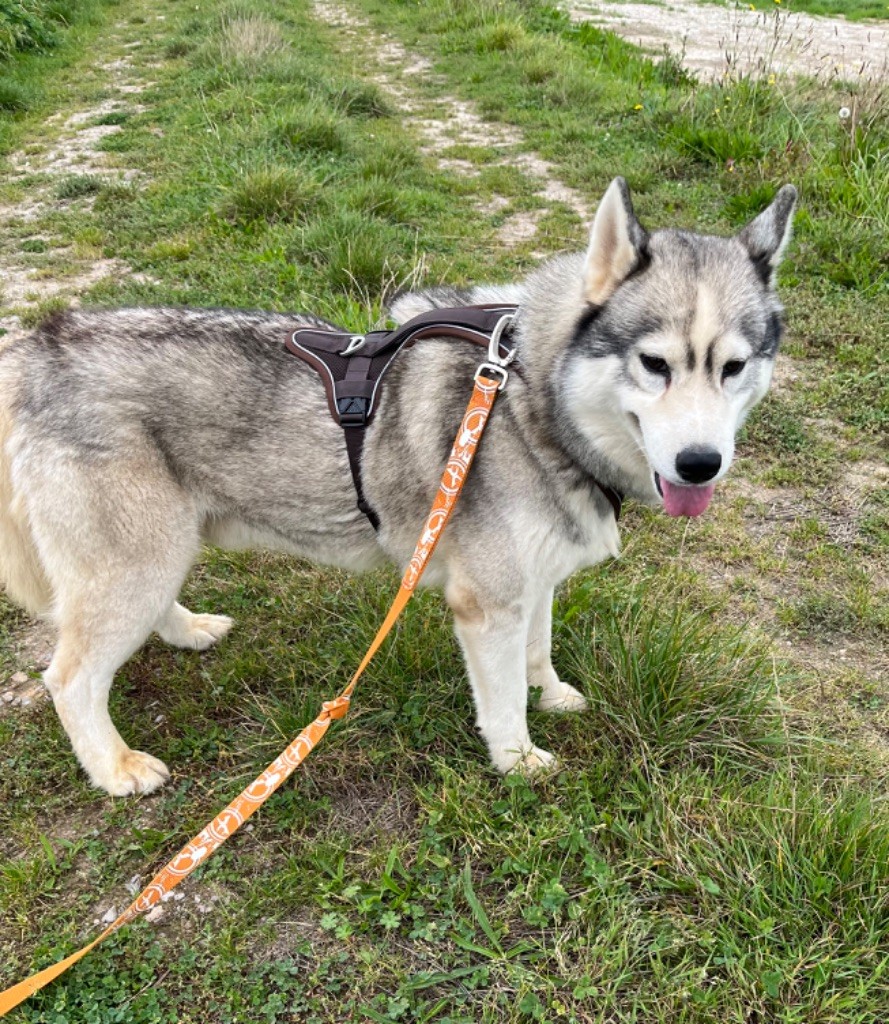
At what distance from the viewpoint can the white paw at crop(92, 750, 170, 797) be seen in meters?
2.60

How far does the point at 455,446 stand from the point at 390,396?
0.39 m

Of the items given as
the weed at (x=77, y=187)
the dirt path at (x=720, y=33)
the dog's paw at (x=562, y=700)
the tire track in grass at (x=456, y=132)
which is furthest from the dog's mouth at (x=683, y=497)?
the dirt path at (x=720, y=33)

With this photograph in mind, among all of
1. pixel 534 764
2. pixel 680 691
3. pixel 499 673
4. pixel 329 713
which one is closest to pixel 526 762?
pixel 534 764

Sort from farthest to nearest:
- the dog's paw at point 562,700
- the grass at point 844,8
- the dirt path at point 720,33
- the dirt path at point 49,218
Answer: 1. the grass at point 844,8
2. the dirt path at point 720,33
3. the dirt path at point 49,218
4. the dog's paw at point 562,700

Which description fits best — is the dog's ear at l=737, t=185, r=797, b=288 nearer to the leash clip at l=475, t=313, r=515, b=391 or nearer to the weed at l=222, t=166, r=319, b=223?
the leash clip at l=475, t=313, r=515, b=391

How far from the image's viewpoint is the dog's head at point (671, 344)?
2039 mm

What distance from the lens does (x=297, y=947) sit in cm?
217

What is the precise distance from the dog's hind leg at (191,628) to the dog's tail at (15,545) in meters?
0.55

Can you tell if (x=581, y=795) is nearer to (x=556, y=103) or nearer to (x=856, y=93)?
(x=856, y=93)

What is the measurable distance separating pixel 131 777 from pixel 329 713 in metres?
0.88

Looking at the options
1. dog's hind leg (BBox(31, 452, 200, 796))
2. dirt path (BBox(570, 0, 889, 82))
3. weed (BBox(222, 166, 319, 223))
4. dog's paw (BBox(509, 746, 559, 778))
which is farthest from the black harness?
dirt path (BBox(570, 0, 889, 82))

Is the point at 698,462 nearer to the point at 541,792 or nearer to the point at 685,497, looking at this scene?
the point at 685,497

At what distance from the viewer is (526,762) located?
2.57m

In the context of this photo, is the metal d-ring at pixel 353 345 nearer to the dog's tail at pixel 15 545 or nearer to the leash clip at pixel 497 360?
the leash clip at pixel 497 360
